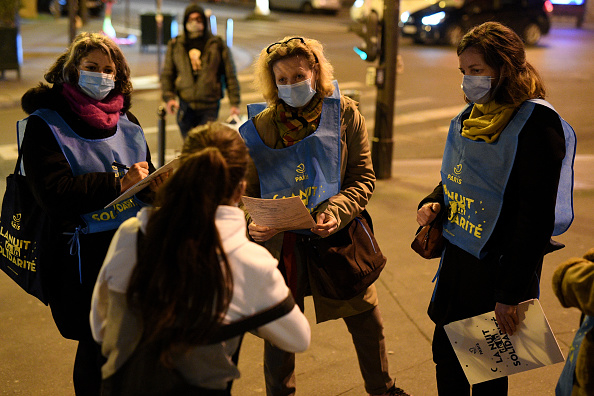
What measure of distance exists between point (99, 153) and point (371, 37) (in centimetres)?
541

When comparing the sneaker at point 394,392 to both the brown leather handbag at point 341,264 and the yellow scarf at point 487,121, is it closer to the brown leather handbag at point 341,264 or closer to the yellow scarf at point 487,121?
the brown leather handbag at point 341,264

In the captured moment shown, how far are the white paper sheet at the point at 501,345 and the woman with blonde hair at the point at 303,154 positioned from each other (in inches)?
22.3

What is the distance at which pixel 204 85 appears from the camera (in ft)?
25.4

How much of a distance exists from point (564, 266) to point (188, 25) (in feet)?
20.6

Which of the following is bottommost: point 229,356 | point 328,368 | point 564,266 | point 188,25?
point 328,368

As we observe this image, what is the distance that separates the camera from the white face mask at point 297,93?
3232mm

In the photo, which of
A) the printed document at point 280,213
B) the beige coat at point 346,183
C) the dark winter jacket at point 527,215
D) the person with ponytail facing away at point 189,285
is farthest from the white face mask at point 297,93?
the person with ponytail facing away at point 189,285

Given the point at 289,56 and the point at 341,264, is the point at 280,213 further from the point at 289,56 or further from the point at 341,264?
the point at 289,56

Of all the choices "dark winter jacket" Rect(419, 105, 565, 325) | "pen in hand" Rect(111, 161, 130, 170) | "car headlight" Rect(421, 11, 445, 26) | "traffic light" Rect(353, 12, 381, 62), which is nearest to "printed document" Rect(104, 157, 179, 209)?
"pen in hand" Rect(111, 161, 130, 170)

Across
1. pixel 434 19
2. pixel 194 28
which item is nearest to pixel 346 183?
pixel 194 28

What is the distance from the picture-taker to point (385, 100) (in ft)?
27.2

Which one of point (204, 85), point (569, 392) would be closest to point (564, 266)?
point (569, 392)

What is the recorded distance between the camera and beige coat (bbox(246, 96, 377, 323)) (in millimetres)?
3279

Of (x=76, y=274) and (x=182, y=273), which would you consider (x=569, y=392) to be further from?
(x=76, y=274)
